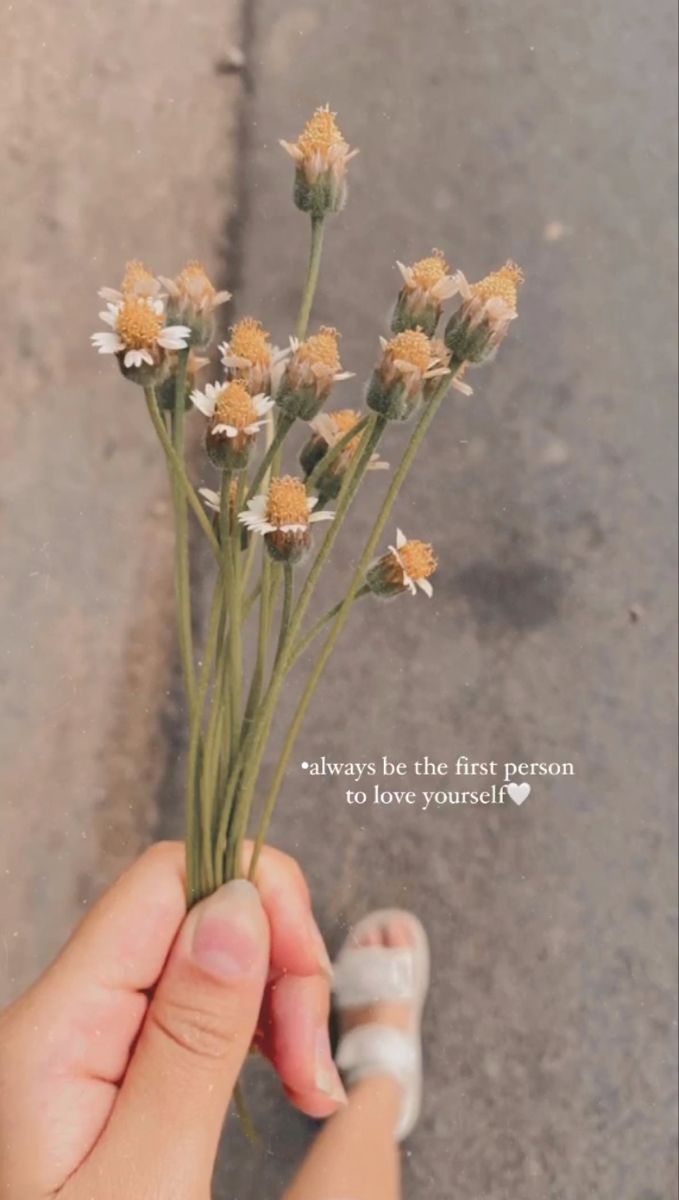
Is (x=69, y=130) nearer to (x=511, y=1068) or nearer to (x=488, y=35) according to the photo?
(x=488, y=35)

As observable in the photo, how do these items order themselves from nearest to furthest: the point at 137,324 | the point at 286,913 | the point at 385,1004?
the point at 137,324
the point at 286,913
the point at 385,1004

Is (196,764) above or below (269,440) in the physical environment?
below

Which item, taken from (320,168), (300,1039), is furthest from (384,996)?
(320,168)

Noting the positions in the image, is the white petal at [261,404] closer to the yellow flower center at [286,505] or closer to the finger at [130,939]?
the yellow flower center at [286,505]

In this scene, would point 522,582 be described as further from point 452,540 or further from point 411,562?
point 411,562

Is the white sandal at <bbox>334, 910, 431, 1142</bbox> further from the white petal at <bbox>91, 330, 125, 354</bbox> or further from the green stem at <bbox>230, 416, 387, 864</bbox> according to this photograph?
the white petal at <bbox>91, 330, 125, 354</bbox>

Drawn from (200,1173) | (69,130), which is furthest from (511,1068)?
(69,130)

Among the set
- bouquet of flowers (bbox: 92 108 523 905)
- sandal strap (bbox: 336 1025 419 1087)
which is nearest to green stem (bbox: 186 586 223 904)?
bouquet of flowers (bbox: 92 108 523 905)
